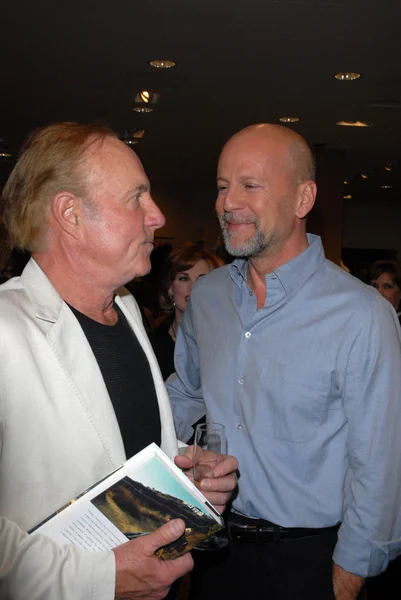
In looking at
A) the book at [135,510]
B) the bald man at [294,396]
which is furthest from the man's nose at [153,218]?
the book at [135,510]

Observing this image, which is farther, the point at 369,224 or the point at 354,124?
the point at 369,224

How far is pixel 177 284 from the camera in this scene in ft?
13.1

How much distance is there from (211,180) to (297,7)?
954cm

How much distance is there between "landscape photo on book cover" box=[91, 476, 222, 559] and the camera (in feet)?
4.50

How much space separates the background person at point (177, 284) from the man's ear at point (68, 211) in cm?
204

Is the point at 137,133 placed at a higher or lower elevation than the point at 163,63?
lower

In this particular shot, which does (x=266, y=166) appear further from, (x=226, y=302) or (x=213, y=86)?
(x=213, y=86)

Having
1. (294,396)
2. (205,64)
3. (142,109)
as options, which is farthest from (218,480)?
(142,109)

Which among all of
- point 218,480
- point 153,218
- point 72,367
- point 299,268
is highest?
point 153,218

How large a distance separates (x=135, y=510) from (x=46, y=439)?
0.26 m

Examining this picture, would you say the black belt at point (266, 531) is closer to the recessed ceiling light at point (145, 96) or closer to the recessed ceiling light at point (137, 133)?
the recessed ceiling light at point (145, 96)

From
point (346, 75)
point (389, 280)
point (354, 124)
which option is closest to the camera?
point (389, 280)

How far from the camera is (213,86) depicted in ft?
22.8

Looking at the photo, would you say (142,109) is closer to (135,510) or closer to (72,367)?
(72,367)
